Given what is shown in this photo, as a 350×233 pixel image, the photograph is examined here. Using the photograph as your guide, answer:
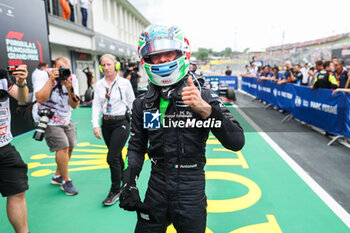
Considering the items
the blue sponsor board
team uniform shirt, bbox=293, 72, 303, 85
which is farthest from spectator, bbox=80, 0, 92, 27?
team uniform shirt, bbox=293, 72, 303, 85

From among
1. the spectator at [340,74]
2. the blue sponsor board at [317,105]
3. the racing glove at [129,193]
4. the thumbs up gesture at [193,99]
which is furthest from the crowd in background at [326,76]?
the racing glove at [129,193]

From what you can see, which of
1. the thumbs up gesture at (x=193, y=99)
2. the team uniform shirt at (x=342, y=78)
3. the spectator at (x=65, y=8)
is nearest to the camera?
the thumbs up gesture at (x=193, y=99)

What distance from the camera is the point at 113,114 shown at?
3428 mm

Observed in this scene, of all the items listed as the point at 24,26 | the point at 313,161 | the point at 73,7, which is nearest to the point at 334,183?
the point at 313,161

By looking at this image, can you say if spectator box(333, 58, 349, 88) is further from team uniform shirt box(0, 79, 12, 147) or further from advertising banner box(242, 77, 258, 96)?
team uniform shirt box(0, 79, 12, 147)

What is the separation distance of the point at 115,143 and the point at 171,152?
1922 mm

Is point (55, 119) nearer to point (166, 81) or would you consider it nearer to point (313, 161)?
point (166, 81)

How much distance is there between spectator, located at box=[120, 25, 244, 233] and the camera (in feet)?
5.15

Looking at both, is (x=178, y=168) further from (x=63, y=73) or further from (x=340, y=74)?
(x=340, y=74)

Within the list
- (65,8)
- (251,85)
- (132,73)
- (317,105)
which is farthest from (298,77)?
(65,8)

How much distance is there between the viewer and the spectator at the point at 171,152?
157cm

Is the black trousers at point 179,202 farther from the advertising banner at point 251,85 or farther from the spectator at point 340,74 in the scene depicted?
the advertising banner at point 251,85

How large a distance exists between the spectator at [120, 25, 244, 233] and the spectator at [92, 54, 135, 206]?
1.75 metres

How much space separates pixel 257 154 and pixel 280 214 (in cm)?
236
